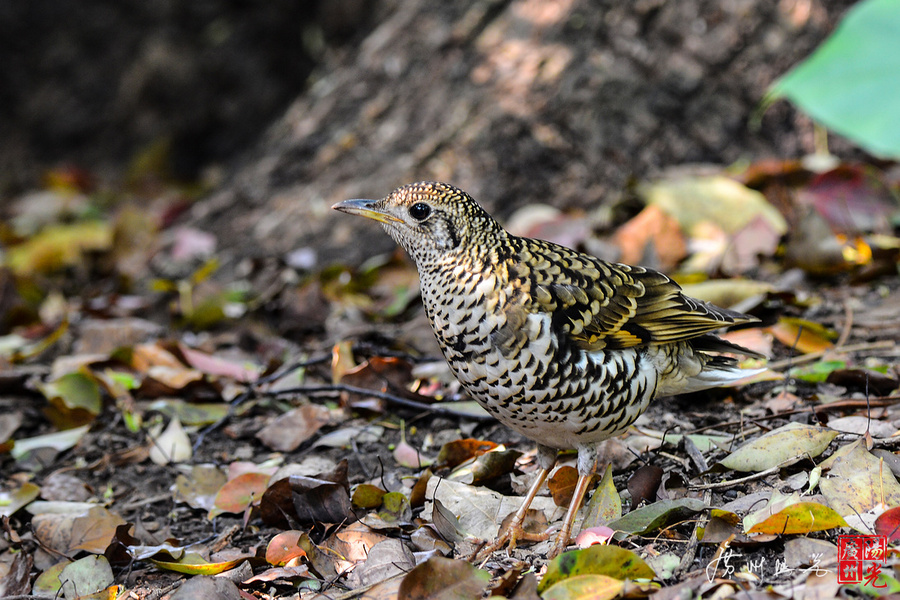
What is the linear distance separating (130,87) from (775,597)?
807 cm

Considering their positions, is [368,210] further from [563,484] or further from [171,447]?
[171,447]

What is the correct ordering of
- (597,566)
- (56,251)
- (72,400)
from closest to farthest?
(597,566) → (72,400) → (56,251)

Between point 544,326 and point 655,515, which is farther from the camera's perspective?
point 544,326

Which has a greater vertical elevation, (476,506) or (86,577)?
(86,577)

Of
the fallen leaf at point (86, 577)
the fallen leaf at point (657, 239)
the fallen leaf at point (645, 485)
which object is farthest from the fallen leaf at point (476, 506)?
the fallen leaf at point (657, 239)

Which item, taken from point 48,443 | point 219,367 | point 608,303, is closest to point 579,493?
point 608,303

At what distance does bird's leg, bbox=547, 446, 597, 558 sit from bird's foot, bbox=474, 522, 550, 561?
0.11 m

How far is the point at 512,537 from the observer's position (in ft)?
10.3

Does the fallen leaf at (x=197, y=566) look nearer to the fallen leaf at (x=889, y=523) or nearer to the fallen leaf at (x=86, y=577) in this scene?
the fallen leaf at (x=86, y=577)

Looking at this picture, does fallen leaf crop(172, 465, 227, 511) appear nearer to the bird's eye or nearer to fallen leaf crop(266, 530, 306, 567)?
fallen leaf crop(266, 530, 306, 567)

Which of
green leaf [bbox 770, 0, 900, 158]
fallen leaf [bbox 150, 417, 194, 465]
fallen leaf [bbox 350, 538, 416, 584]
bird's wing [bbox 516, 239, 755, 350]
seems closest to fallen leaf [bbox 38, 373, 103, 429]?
fallen leaf [bbox 150, 417, 194, 465]

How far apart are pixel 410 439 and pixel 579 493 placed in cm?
105

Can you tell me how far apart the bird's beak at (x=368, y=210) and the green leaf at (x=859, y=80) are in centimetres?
153

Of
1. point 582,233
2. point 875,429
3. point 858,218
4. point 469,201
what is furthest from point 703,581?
point 858,218
